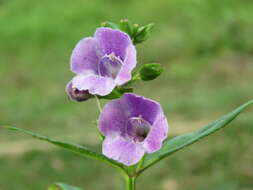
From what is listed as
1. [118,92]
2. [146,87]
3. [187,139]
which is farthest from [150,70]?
[146,87]

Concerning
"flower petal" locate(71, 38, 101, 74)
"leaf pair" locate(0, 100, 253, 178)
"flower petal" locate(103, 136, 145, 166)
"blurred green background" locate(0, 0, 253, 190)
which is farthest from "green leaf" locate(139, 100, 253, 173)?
"blurred green background" locate(0, 0, 253, 190)

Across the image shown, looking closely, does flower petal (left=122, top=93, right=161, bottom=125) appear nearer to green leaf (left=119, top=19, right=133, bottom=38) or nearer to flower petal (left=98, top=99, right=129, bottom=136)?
flower petal (left=98, top=99, right=129, bottom=136)

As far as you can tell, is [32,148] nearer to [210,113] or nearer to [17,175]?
[17,175]

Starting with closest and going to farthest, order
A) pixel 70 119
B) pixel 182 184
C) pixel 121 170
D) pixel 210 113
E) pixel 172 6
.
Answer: pixel 121 170, pixel 182 184, pixel 210 113, pixel 70 119, pixel 172 6

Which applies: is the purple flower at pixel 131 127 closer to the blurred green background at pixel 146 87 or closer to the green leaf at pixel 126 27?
the green leaf at pixel 126 27

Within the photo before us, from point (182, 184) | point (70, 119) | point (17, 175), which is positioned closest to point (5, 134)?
point (70, 119)

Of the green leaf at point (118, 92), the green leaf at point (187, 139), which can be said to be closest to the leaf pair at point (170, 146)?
the green leaf at point (187, 139)
